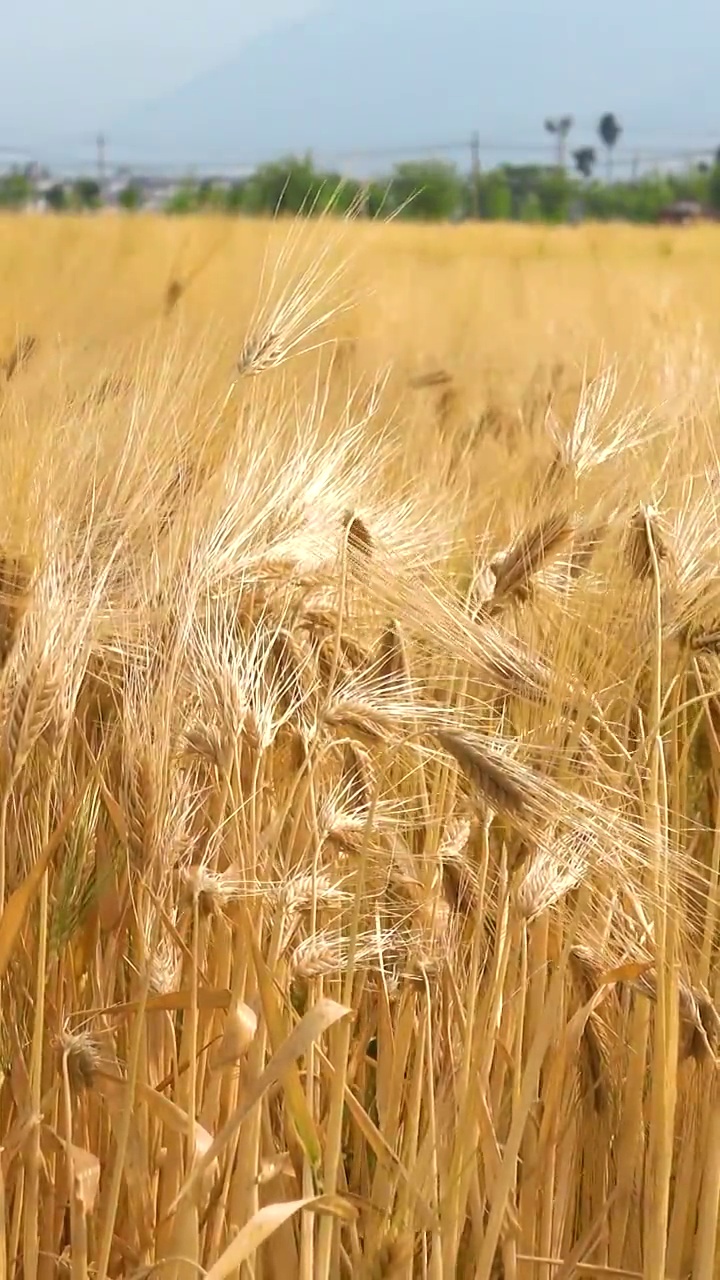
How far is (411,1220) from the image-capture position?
771mm

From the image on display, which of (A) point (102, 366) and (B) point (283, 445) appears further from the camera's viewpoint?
(A) point (102, 366)

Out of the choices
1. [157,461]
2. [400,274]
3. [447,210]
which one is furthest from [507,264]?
[447,210]

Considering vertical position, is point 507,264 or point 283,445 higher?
point 507,264

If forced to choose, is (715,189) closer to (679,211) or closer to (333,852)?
(679,211)

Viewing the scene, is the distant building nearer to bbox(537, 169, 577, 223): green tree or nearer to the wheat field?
bbox(537, 169, 577, 223): green tree

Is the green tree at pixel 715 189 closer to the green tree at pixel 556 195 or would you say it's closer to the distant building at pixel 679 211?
the distant building at pixel 679 211

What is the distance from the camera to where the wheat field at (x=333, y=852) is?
74 cm

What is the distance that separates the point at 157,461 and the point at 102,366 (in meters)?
0.39

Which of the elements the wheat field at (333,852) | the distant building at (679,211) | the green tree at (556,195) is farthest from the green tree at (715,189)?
the wheat field at (333,852)

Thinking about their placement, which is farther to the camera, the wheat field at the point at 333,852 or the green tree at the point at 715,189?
the green tree at the point at 715,189

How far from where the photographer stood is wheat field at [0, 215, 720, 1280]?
2.43 feet

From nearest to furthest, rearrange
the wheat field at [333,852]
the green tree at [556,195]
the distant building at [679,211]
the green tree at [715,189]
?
the wheat field at [333,852]
the green tree at [556,195]
the green tree at [715,189]
the distant building at [679,211]

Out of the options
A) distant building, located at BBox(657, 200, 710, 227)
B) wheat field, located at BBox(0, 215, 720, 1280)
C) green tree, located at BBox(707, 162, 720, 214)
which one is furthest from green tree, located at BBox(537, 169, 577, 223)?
wheat field, located at BBox(0, 215, 720, 1280)

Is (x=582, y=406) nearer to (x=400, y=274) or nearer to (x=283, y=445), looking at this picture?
(x=283, y=445)
